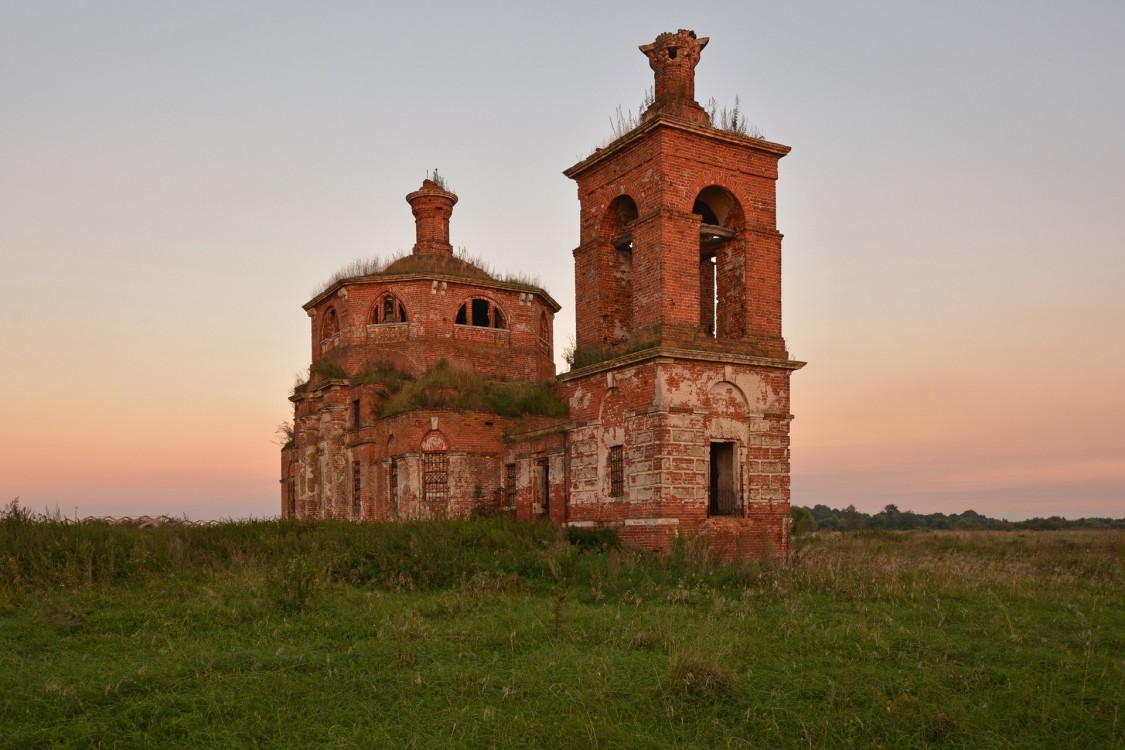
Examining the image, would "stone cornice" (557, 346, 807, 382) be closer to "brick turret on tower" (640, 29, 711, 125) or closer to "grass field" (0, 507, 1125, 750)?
"grass field" (0, 507, 1125, 750)

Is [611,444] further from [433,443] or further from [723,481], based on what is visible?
[433,443]

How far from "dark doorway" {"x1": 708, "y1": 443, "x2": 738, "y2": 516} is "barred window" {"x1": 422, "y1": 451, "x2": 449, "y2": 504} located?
298 inches

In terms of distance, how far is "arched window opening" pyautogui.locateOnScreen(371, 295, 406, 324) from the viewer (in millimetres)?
26312

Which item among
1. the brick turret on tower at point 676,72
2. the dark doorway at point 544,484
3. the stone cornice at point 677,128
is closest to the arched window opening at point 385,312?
the dark doorway at point 544,484

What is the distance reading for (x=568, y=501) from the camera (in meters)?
17.2

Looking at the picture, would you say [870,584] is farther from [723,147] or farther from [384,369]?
[384,369]

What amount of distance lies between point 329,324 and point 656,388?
1612cm

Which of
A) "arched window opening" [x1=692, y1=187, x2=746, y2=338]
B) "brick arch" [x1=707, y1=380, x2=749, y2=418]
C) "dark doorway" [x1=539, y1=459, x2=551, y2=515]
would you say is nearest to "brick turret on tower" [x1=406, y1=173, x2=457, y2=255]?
"dark doorway" [x1=539, y1=459, x2=551, y2=515]

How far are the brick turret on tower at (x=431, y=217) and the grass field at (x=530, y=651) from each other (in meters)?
16.1

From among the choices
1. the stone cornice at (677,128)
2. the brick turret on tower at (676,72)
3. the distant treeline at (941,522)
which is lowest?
the distant treeline at (941,522)

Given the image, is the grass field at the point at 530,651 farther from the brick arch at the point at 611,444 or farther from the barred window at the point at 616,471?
the brick arch at the point at 611,444

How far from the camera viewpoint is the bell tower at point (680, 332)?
49.3 ft

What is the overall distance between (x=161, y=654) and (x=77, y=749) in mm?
2122

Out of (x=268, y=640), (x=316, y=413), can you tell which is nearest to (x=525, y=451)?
(x=316, y=413)
